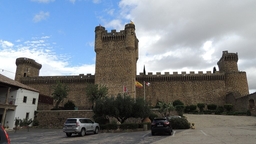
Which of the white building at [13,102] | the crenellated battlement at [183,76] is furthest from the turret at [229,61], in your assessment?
the white building at [13,102]

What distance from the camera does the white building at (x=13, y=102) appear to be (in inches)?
1111

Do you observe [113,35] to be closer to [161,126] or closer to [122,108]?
[122,108]

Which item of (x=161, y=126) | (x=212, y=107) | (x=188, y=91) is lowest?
(x=161, y=126)

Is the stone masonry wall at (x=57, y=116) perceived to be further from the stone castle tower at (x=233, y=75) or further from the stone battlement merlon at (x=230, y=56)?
the stone battlement merlon at (x=230, y=56)

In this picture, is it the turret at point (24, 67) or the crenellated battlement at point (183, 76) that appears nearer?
the crenellated battlement at point (183, 76)

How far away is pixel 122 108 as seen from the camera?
77.6 ft

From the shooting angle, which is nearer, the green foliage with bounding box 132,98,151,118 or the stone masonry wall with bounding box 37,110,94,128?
the green foliage with bounding box 132,98,151,118

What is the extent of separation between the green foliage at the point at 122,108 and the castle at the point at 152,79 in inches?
660

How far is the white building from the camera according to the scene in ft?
92.6

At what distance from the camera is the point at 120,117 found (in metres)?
24.6

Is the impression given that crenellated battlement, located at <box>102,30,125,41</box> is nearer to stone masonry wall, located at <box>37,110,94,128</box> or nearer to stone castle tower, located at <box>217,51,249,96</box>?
stone masonry wall, located at <box>37,110,94,128</box>

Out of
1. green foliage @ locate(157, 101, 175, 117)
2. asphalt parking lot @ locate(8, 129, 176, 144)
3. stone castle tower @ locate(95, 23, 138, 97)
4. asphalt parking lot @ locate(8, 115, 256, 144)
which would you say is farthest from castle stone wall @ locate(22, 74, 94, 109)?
asphalt parking lot @ locate(8, 129, 176, 144)

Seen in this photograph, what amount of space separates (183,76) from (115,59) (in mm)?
16475

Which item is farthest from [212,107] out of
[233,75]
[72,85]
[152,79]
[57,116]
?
[72,85]
